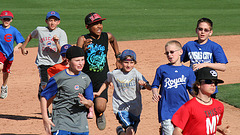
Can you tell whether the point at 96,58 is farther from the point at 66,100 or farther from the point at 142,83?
the point at 66,100

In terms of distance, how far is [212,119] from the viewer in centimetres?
529

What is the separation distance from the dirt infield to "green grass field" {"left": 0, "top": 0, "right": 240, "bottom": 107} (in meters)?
3.13

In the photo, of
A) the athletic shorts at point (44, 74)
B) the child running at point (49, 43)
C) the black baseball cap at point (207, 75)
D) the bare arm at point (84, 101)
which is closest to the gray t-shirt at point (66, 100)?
the bare arm at point (84, 101)

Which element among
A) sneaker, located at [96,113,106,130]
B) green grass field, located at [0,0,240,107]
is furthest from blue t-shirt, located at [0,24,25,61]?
green grass field, located at [0,0,240,107]

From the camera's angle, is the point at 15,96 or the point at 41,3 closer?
the point at 15,96

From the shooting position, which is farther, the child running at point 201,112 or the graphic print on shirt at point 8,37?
the graphic print on shirt at point 8,37

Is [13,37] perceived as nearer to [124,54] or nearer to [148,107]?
[148,107]

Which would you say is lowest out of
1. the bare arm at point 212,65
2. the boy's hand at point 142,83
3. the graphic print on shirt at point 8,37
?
the boy's hand at point 142,83

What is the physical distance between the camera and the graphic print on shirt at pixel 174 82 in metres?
6.70

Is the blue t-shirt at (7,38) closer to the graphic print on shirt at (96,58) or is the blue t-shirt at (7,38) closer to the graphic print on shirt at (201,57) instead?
the graphic print on shirt at (96,58)

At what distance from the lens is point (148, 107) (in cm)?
1159

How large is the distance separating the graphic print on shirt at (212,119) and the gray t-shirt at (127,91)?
2352 mm

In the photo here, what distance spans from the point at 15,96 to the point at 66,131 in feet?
23.8

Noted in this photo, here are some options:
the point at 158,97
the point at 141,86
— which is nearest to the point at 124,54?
the point at 141,86
